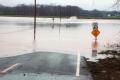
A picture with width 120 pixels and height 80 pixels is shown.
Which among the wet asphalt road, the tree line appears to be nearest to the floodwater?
the wet asphalt road

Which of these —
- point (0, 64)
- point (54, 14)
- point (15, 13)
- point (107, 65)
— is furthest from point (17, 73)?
point (15, 13)

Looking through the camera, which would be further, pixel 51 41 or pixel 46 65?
pixel 51 41

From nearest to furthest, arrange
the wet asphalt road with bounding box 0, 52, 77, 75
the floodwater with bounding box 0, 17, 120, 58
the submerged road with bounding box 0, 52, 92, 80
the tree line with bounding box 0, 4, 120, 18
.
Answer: the submerged road with bounding box 0, 52, 92, 80 < the wet asphalt road with bounding box 0, 52, 77, 75 < the floodwater with bounding box 0, 17, 120, 58 < the tree line with bounding box 0, 4, 120, 18

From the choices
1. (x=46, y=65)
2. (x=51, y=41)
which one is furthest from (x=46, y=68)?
(x=51, y=41)

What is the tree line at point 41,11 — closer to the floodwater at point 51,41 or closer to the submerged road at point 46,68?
the floodwater at point 51,41

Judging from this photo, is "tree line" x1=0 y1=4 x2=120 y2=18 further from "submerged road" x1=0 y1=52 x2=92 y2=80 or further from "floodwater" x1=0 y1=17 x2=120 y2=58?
"submerged road" x1=0 y1=52 x2=92 y2=80

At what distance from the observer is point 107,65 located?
14836 millimetres

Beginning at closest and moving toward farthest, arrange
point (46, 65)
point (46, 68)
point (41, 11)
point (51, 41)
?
point (46, 68) → point (46, 65) → point (51, 41) → point (41, 11)

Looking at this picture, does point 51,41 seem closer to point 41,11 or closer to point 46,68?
point 46,68

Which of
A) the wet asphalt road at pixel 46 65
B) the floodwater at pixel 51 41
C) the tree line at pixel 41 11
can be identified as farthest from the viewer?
the tree line at pixel 41 11

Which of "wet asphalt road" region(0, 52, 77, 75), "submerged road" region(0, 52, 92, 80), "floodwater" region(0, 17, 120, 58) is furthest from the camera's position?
"floodwater" region(0, 17, 120, 58)

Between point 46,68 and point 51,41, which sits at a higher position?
point 46,68

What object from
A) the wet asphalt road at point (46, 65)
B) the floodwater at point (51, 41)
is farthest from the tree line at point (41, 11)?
the wet asphalt road at point (46, 65)

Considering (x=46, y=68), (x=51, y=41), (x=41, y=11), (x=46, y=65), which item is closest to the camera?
(x=46, y=68)
